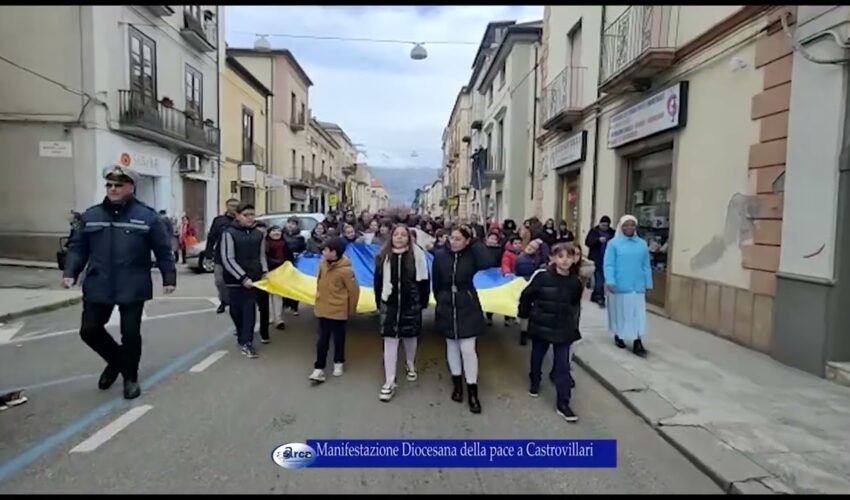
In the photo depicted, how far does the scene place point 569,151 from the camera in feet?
48.1

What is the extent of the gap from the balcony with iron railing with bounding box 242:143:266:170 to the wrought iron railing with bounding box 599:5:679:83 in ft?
68.6

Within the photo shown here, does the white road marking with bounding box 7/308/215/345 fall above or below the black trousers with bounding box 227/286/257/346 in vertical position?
below

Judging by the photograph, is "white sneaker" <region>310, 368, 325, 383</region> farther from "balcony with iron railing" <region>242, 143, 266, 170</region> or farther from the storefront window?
"balcony with iron railing" <region>242, 143, 266, 170</region>

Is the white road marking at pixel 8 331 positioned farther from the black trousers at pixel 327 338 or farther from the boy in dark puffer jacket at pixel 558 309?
the boy in dark puffer jacket at pixel 558 309

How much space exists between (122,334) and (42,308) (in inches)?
234

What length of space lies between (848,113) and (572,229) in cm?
944

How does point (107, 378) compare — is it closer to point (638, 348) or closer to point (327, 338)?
point (327, 338)

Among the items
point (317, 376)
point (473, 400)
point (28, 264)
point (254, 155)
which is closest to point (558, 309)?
point (473, 400)

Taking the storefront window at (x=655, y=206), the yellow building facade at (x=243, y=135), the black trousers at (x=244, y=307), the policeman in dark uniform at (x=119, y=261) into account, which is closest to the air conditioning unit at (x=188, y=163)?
the yellow building facade at (x=243, y=135)

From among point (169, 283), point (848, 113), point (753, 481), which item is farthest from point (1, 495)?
point (848, 113)

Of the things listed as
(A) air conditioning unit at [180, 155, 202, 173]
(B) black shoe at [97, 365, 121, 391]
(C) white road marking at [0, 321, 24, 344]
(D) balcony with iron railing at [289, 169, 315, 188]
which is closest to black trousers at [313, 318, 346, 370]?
(B) black shoe at [97, 365, 121, 391]

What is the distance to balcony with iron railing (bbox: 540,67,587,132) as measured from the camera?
14.0 metres

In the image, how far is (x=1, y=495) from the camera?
3.28 metres

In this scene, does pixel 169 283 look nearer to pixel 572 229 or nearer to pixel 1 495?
pixel 1 495
